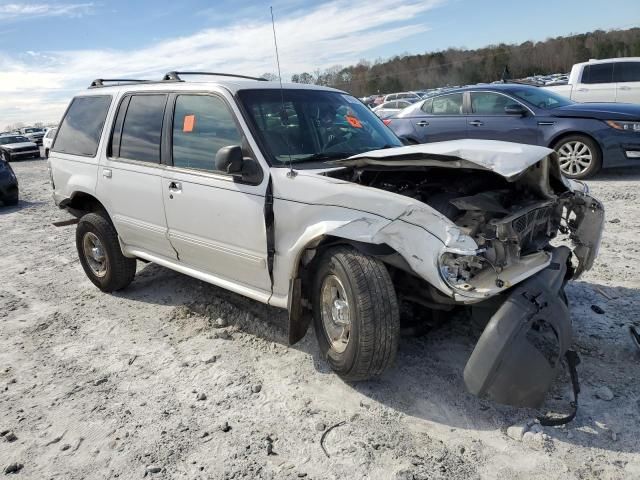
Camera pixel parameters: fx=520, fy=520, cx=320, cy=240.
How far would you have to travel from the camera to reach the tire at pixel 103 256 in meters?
5.03

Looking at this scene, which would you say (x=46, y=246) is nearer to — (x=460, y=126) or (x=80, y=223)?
(x=80, y=223)

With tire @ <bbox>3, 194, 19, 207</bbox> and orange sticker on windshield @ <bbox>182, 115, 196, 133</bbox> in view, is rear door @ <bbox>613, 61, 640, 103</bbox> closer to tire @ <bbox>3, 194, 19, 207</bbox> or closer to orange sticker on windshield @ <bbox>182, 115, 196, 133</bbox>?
orange sticker on windshield @ <bbox>182, 115, 196, 133</bbox>

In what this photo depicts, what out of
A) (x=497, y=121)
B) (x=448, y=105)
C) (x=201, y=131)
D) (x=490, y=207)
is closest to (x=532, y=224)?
(x=490, y=207)

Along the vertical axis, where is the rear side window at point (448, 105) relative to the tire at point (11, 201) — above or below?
above

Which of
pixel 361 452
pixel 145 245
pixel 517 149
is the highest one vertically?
pixel 517 149

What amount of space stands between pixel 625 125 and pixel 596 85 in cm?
437

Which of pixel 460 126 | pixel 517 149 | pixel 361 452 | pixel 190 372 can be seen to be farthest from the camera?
pixel 460 126

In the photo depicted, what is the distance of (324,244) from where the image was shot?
10.8 feet

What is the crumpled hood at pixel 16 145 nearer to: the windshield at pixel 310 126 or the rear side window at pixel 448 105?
the rear side window at pixel 448 105

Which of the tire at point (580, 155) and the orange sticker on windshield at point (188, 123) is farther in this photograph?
the tire at point (580, 155)

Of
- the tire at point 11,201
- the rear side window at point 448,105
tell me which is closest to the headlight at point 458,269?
the rear side window at point 448,105

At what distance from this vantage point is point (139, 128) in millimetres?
4578

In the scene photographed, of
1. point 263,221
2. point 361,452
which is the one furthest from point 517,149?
point 361,452

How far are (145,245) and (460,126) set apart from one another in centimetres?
685
